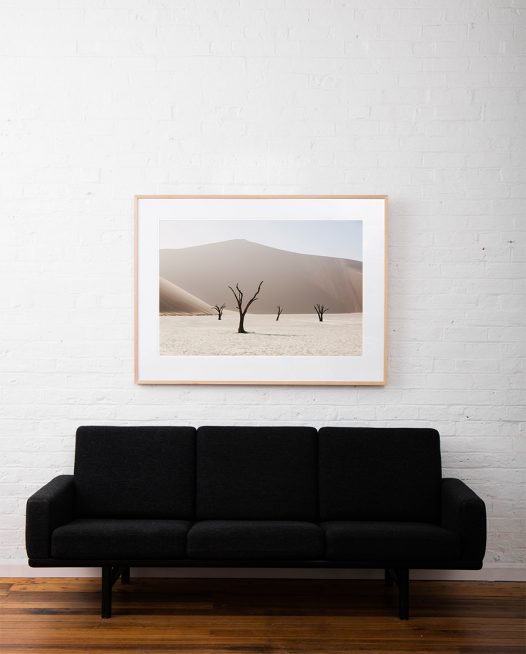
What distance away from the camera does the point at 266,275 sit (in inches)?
146

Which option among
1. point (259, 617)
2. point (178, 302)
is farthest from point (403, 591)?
point (178, 302)

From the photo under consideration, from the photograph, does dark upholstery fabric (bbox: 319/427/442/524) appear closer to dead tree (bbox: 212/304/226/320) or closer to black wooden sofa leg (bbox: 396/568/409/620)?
black wooden sofa leg (bbox: 396/568/409/620)

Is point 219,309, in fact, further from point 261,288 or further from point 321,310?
point 321,310

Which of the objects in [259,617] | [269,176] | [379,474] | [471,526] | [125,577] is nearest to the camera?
[471,526]

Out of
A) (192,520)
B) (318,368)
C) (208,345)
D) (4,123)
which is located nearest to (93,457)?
(192,520)

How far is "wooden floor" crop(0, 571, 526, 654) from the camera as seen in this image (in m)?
2.86

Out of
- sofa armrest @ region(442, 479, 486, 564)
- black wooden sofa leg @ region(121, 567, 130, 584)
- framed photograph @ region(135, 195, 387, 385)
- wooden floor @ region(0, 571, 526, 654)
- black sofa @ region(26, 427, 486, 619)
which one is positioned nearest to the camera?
wooden floor @ region(0, 571, 526, 654)

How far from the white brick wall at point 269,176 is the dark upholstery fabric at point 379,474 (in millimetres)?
234

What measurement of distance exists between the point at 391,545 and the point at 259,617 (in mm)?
720

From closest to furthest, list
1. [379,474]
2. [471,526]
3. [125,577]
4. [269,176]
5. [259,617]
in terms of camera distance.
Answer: [471,526] → [259,617] → [379,474] → [125,577] → [269,176]

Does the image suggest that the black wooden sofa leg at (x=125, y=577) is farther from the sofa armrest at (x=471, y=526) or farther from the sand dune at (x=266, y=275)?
the sofa armrest at (x=471, y=526)

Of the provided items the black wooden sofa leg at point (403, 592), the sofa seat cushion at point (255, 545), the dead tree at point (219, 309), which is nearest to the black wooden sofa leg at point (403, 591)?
the black wooden sofa leg at point (403, 592)

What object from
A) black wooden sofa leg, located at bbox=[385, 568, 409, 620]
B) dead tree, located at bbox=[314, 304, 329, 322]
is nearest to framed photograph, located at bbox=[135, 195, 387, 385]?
dead tree, located at bbox=[314, 304, 329, 322]

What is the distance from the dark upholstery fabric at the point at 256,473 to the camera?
3381 millimetres
